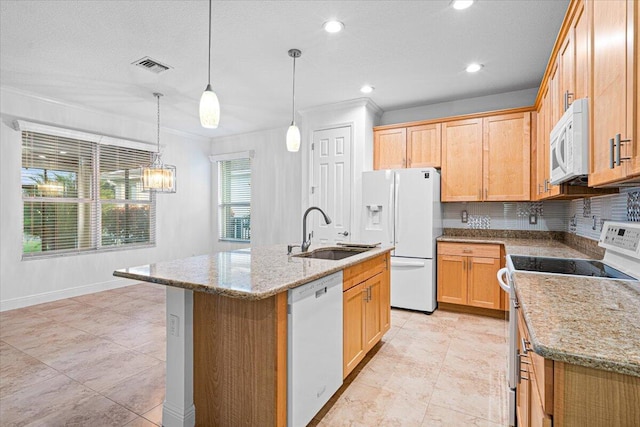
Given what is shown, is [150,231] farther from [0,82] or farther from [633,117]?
[633,117]

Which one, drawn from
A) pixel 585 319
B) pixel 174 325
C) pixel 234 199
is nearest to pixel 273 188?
pixel 234 199

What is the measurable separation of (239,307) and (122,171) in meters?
4.63

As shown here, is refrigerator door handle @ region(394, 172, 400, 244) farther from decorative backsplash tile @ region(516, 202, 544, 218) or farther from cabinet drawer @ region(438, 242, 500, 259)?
decorative backsplash tile @ region(516, 202, 544, 218)

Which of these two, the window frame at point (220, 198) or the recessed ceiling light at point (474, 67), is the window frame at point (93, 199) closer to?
the window frame at point (220, 198)

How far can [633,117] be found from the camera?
3.65 feet

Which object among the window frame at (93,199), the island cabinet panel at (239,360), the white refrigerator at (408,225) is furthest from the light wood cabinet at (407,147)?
the window frame at (93,199)

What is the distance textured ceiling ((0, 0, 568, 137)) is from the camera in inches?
95.1

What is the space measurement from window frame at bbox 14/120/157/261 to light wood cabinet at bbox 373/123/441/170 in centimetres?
383

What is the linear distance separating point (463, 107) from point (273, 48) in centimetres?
268

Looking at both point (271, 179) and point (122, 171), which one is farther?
point (271, 179)

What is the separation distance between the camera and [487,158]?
153 inches

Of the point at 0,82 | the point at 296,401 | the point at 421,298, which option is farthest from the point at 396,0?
the point at 0,82

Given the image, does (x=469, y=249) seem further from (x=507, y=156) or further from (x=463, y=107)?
(x=463, y=107)

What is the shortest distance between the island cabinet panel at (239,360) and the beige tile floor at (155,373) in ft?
1.68
